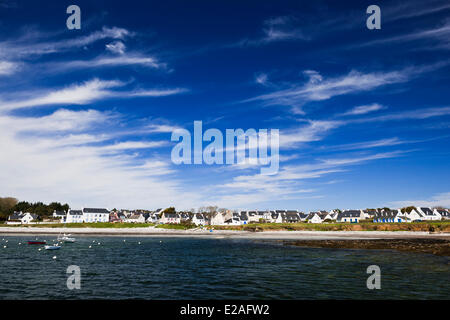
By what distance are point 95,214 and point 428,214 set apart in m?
195

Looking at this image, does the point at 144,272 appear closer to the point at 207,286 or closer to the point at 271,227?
the point at 207,286

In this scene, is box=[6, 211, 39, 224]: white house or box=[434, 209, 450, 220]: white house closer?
box=[434, 209, 450, 220]: white house

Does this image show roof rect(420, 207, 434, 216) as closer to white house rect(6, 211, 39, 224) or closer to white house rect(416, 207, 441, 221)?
white house rect(416, 207, 441, 221)

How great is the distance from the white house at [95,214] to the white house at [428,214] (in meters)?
186

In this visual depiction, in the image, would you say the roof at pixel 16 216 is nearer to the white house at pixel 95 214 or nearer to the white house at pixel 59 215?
the white house at pixel 59 215

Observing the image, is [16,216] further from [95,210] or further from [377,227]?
[377,227]

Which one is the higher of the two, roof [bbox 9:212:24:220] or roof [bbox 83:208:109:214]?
roof [bbox 83:208:109:214]

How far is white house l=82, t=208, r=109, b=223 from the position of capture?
176 meters

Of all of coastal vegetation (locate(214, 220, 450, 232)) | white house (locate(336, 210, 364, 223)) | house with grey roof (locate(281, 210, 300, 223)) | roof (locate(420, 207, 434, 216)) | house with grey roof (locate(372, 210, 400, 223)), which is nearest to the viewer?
coastal vegetation (locate(214, 220, 450, 232))

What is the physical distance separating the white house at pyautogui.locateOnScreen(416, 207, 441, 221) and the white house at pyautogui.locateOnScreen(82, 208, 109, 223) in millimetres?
186204

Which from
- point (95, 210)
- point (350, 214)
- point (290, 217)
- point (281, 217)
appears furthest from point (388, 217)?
point (95, 210)

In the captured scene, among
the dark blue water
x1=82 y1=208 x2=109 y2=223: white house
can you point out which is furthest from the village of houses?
the dark blue water
